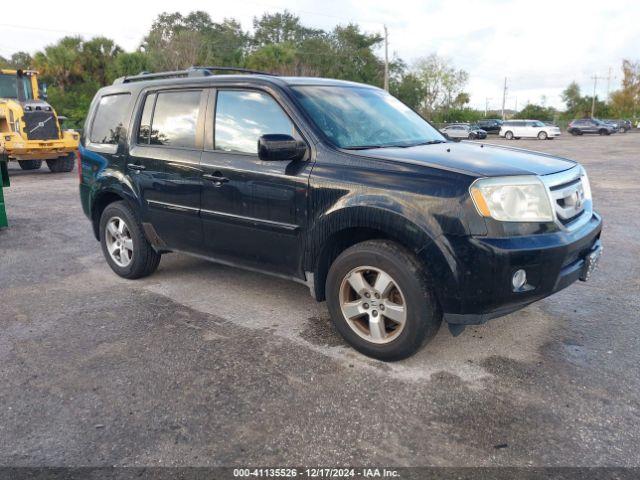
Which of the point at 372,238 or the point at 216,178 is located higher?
the point at 216,178

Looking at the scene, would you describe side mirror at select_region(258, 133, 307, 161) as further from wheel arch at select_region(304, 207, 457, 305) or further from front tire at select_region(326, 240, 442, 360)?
front tire at select_region(326, 240, 442, 360)

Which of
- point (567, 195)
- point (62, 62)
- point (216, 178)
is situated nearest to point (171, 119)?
point (216, 178)

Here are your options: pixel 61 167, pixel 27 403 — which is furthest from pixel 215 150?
pixel 61 167

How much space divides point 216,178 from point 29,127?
1271 centimetres

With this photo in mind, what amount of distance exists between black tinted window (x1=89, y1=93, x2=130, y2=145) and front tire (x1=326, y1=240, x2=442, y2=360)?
2.80 meters

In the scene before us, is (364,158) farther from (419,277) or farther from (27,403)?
(27,403)

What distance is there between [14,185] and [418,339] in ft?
41.4

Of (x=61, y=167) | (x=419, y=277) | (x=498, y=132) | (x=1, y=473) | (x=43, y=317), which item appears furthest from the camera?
(x=498, y=132)

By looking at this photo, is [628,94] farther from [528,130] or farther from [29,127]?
[29,127]

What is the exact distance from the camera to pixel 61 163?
15969 millimetres

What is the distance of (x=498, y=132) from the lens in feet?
146

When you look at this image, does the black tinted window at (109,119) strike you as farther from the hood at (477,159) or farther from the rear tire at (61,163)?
the rear tire at (61,163)

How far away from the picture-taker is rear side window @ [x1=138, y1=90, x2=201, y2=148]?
452cm

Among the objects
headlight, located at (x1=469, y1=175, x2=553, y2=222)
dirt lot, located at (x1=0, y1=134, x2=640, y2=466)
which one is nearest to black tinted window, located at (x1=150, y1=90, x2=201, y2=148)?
dirt lot, located at (x1=0, y1=134, x2=640, y2=466)
